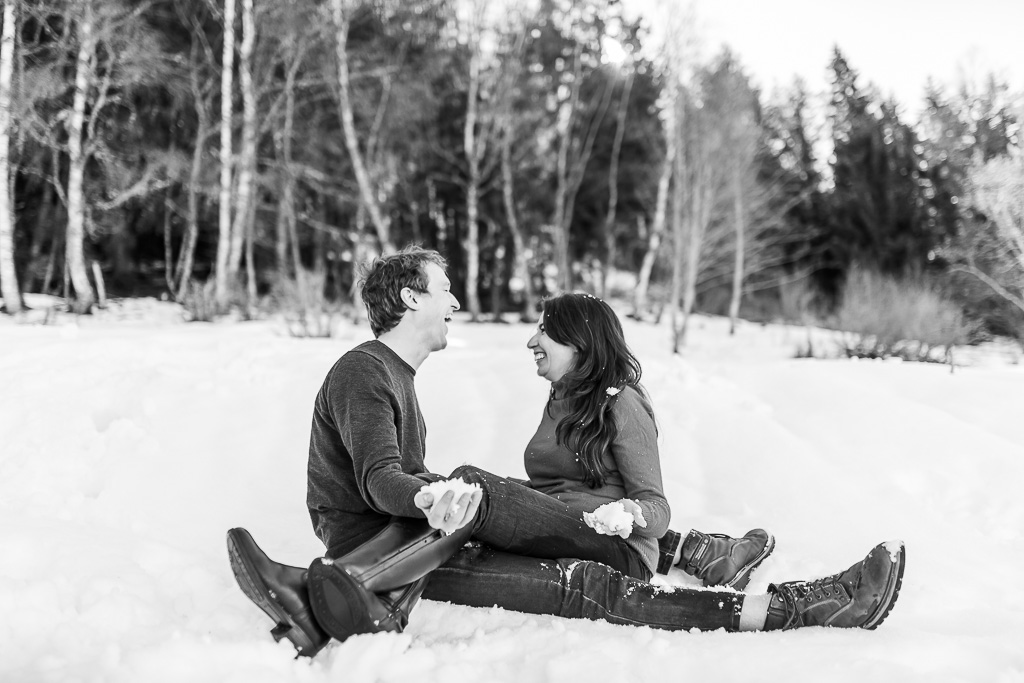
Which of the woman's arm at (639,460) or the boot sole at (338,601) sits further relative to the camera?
the woman's arm at (639,460)

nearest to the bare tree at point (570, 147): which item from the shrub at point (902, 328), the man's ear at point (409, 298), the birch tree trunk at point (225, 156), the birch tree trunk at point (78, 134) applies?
the shrub at point (902, 328)

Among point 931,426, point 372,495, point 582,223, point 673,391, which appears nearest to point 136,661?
point 372,495

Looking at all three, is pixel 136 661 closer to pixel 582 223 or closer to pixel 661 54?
pixel 661 54

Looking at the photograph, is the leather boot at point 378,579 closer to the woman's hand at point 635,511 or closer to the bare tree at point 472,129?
the woman's hand at point 635,511

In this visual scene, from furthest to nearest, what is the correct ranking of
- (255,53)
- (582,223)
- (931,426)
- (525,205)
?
1. (582,223)
2. (525,205)
3. (255,53)
4. (931,426)

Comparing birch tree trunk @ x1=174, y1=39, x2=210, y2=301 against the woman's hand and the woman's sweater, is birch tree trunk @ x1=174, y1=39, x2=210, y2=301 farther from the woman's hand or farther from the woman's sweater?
the woman's hand

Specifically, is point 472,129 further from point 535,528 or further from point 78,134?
point 535,528

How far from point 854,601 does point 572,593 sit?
2.79ft

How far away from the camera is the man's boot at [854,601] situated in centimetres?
214

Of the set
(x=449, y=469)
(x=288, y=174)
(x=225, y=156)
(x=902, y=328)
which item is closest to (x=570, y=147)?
(x=288, y=174)

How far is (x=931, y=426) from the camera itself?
14.9ft

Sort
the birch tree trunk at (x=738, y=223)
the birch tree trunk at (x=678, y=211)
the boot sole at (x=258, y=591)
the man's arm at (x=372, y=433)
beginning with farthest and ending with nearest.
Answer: the birch tree trunk at (x=738, y=223) → the birch tree trunk at (x=678, y=211) → the man's arm at (x=372, y=433) → the boot sole at (x=258, y=591)

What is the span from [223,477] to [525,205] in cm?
1388

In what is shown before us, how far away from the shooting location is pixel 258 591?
74.2 inches
